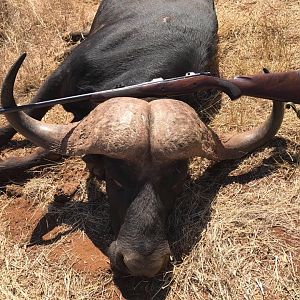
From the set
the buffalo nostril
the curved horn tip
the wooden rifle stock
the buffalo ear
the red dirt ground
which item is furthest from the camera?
the wooden rifle stock

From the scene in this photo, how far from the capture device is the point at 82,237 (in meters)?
4.48

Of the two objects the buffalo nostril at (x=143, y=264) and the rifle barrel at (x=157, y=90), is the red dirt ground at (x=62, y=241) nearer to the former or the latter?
the buffalo nostril at (x=143, y=264)

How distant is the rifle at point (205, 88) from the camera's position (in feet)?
13.3

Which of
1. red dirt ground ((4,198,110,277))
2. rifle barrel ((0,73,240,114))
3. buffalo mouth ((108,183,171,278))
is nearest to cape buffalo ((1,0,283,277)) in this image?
buffalo mouth ((108,183,171,278))

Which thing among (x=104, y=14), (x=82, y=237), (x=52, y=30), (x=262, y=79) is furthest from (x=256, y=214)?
(x=52, y=30)

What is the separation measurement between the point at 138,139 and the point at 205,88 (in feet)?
2.90

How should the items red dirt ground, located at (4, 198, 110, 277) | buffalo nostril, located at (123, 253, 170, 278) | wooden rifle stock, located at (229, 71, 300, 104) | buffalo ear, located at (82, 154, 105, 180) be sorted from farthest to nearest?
wooden rifle stock, located at (229, 71, 300, 104) → red dirt ground, located at (4, 198, 110, 277) → buffalo ear, located at (82, 154, 105, 180) → buffalo nostril, located at (123, 253, 170, 278)

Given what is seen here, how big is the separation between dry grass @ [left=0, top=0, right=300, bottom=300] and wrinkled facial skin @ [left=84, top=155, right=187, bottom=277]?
382mm

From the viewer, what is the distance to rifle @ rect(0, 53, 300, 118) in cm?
405

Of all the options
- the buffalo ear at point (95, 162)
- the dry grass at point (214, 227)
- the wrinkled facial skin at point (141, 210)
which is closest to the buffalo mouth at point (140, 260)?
the wrinkled facial skin at point (141, 210)

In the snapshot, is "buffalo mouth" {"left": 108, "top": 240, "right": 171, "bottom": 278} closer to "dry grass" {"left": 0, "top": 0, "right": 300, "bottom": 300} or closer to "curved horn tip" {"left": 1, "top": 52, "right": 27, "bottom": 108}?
"dry grass" {"left": 0, "top": 0, "right": 300, "bottom": 300}

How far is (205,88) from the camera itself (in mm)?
4242

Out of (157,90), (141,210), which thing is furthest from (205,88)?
(141,210)

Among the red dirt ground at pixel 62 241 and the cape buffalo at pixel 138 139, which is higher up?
the cape buffalo at pixel 138 139
